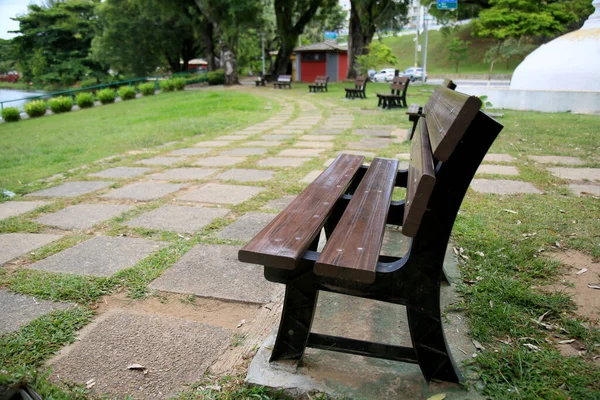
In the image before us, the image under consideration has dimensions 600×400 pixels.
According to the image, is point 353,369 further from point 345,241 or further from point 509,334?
point 509,334

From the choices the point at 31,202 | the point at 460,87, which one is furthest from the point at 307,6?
the point at 31,202

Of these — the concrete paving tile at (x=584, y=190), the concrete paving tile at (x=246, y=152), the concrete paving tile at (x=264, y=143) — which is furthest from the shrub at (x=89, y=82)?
the concrete paving tile at (x=584, y=190)

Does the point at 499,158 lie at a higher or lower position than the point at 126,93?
lower

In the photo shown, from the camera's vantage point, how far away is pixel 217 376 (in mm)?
1764

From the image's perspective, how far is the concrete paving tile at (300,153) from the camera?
20.4ft

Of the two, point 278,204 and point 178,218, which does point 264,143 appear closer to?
point 278,204

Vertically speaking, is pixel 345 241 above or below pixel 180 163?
above

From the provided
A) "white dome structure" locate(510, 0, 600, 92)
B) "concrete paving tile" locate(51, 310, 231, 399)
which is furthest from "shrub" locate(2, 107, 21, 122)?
"concrete paving tile" locate(51, 310, 231, 399)

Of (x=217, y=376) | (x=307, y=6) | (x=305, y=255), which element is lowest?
(x=217, y=376)

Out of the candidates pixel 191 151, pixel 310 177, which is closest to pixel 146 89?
pixel 191 151

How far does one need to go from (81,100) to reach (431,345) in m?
25.1

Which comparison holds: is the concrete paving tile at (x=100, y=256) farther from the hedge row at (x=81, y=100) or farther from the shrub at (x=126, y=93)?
the shrub at (x=126, y=93)

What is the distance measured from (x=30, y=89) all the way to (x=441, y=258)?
59024 millimetres

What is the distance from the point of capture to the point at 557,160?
5602 mm
